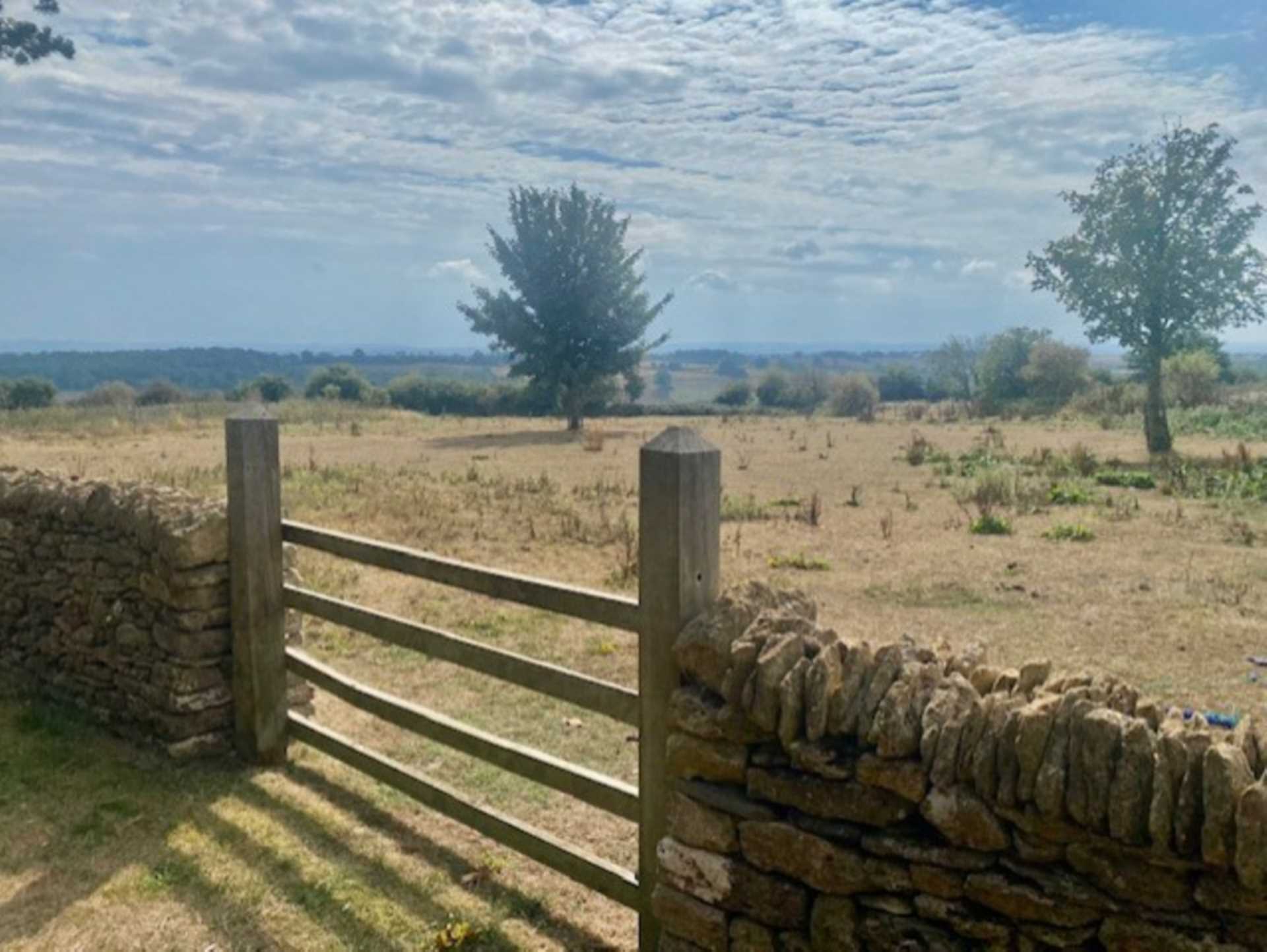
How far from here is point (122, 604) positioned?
20.4 ft

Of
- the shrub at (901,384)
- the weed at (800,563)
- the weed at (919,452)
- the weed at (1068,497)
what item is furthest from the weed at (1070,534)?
the shrub at (901,384)

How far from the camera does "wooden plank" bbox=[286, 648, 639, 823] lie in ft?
13.2

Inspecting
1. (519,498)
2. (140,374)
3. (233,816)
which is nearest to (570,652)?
(233,816)

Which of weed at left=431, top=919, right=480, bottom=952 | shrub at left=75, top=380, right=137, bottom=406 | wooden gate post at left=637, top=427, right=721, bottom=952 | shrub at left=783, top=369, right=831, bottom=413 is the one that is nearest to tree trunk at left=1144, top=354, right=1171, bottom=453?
wooden gate post at left=637, top=427, right=721, bottom=952

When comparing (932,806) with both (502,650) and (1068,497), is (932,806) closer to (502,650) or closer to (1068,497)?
(502,650)

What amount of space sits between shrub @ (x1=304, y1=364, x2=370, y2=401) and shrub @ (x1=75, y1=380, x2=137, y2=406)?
28.6 feet

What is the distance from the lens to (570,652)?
331 inches

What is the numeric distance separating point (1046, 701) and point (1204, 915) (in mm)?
600

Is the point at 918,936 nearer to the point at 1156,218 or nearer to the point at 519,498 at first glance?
the point at 519,498

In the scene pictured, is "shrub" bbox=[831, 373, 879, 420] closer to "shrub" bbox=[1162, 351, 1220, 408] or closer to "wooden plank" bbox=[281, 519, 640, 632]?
"shrub" bbox=[1162, 351, 1220, 408]

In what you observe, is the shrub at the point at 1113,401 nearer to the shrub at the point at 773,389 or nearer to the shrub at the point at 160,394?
the shrub at the point at 773,389

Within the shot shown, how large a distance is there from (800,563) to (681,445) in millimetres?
8410

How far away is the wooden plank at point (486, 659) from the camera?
13.0 ft

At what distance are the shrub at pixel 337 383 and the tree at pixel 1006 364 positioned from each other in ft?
107
